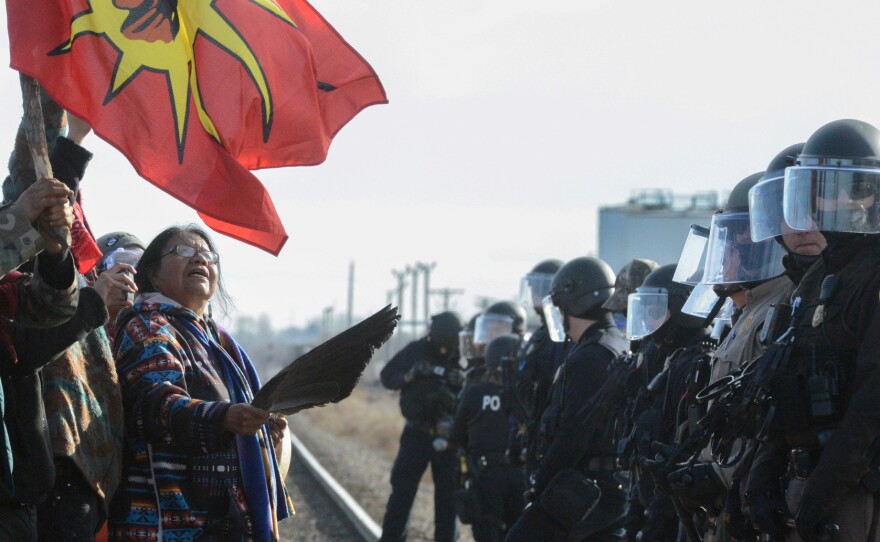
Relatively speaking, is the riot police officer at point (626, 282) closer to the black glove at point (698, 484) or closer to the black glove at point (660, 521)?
the black glove at point (660, 521)

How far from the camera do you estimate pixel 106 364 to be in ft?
15.5

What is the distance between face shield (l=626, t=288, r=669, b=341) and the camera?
7277 mm

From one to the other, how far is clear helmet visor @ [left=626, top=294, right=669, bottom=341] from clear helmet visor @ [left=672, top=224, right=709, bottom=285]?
1.42 feet

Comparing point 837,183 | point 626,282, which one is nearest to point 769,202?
point 837,183

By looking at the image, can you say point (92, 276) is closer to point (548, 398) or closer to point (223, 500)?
point (223, 500)

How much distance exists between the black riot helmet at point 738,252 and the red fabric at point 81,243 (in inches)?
111

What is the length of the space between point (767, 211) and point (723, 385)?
2.62 feet

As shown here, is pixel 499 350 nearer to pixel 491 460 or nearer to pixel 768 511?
pixel 491 460

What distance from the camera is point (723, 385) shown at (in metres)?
5.02

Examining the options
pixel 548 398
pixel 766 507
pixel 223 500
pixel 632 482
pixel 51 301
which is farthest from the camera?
pixel 548 398

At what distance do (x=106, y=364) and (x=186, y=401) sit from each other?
0.34 metres

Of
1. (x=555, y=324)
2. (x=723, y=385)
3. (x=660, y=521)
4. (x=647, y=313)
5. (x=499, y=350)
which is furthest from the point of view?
(x=499, y=350)

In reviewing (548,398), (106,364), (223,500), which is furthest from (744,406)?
(548,398)

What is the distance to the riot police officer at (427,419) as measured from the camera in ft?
36.2
